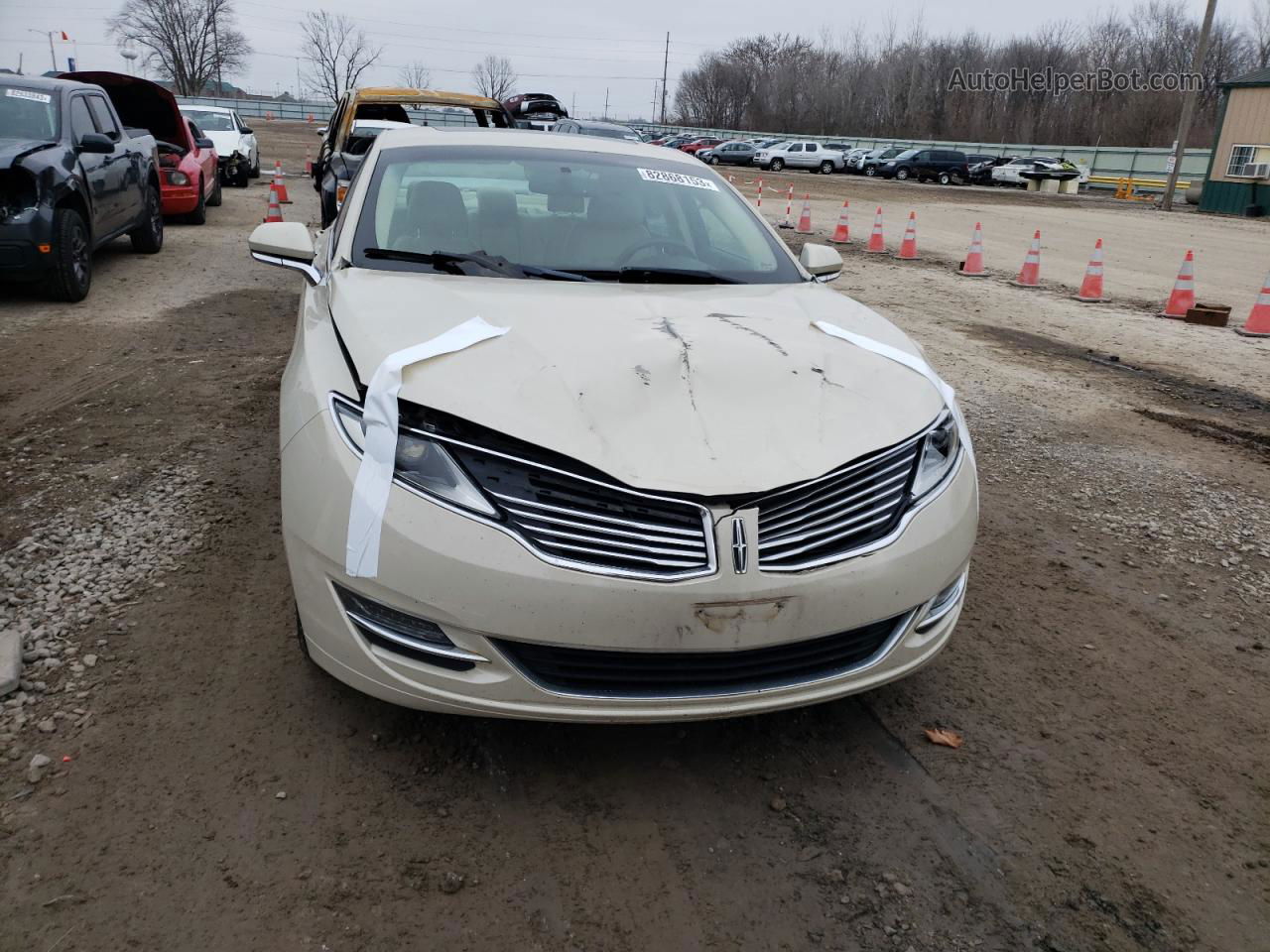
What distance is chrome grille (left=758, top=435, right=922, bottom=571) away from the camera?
222 centimetres

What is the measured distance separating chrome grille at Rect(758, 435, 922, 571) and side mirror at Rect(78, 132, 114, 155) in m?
7.93

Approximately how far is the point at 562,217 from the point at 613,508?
6.23 feet

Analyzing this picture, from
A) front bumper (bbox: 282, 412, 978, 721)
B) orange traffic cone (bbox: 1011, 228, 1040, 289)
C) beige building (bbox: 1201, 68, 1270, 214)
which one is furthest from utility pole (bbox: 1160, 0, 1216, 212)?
front bumper (bbox: 282, 412, 978, 721)

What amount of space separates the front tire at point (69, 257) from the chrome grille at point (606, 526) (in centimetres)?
684

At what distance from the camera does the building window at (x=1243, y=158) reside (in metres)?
30.8

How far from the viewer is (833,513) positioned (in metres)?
2.31

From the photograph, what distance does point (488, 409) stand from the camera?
231 cm

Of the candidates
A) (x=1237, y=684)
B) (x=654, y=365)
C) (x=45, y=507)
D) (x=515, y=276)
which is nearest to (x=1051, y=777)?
(x=1237, y=684)

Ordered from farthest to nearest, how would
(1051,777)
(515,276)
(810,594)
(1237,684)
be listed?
(515,276) < (1237,684) < (1051,777) < (810,594)

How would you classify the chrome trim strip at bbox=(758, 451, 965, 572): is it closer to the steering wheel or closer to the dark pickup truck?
the steering wheel

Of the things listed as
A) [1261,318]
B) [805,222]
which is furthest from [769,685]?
[805,222]

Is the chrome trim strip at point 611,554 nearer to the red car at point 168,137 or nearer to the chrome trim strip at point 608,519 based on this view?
the chrome trim strip at point 608,519

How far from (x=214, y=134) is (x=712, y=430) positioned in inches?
752

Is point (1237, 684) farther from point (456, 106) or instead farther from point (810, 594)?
point (456, 106)
